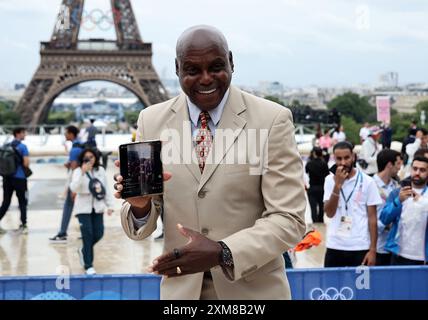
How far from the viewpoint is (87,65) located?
145ft

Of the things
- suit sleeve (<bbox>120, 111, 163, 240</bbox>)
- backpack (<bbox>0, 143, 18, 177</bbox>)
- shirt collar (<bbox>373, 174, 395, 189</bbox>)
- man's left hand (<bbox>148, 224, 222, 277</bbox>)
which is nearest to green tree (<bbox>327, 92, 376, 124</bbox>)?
backpack (<bbox>0, 143, 18, 177</bbox>)

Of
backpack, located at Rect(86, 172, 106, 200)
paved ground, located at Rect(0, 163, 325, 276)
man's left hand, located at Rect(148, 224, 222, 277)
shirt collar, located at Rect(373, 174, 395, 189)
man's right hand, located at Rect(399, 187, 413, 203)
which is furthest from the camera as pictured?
paved ground, located at Rect(0, 163, 325, 276)

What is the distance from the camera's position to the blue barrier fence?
15.2ft

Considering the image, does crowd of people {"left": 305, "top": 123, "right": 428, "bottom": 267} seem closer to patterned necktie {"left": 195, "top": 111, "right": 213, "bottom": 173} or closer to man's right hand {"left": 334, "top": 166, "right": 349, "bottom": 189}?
man's right hand {"left": 334, "top": 166, "right": 349, "bottom": 189}

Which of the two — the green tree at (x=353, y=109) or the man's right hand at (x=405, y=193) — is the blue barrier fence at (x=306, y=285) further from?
the green tree at (x=353, y=109)

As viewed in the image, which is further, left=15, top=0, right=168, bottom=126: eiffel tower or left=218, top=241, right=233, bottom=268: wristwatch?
left=15, top=0, right=168, bottom=126: eiffel tower

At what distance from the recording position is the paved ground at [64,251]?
7.70 meters

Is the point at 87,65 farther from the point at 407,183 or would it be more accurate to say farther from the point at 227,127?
the point at 227,127

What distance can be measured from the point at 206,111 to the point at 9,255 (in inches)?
264

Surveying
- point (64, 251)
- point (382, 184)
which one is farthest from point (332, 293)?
point (64, 251)

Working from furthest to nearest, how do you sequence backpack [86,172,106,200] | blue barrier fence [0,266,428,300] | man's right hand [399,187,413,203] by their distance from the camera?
backpack [86,172,106,200]
man's right hand [399,187,413,203]
blue barrier fence [0,266,428,300]

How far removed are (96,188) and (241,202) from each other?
16.6 feet

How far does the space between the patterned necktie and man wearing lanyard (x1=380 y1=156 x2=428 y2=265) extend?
10.2ft
